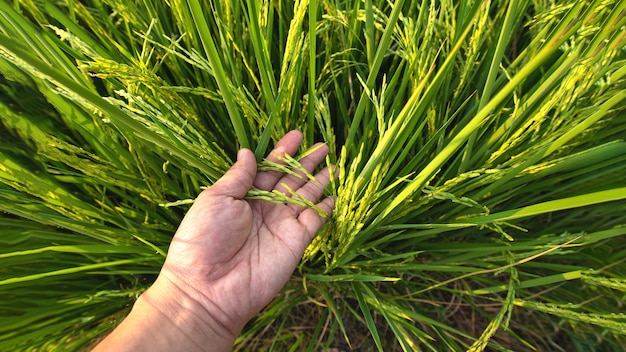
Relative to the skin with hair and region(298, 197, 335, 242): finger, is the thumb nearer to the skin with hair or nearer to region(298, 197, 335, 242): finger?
the skin with hair

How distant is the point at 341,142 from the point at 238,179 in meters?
0.39

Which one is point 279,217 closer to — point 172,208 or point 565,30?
point 172,208

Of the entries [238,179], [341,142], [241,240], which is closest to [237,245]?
[241,240]

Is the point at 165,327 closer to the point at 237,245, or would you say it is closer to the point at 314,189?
the point at 237,245

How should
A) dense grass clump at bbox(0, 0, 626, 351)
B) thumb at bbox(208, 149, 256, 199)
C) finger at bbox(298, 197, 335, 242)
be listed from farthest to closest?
finger at bbox(298, 197, 335, 242) → thumb at bbox(208, 149, 256, 199) → dense grass clump at bbox(0, 0, 626, 351)

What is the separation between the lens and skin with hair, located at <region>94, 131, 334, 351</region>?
0.73 meters

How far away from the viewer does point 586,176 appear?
89 centimetres

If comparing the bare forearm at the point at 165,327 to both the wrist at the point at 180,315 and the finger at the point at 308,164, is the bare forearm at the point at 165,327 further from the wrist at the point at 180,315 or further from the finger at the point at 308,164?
the finger at the point at 308,164

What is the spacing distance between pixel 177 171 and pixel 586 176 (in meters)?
1.01

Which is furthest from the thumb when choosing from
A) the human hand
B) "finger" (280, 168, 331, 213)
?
"finger" (280, 168, 331, 213)

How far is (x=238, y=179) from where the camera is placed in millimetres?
720

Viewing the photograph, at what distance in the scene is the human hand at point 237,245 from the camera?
736 millimetres

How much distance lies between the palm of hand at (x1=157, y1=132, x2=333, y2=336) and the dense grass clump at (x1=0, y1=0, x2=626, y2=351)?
0.05 m

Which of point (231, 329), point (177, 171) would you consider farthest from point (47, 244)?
point (231, 329)
